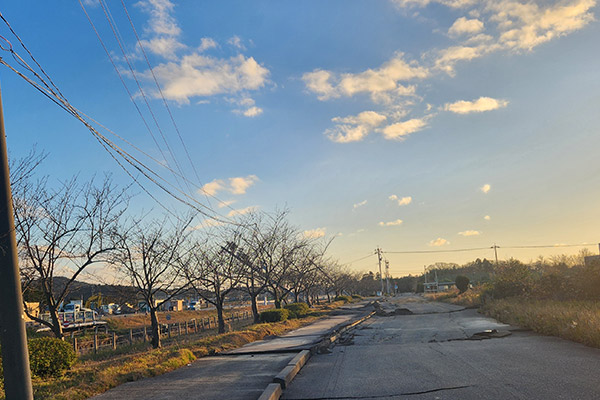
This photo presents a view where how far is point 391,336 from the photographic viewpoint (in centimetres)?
1770

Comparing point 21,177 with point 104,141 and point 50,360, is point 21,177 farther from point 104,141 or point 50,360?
point 50,360

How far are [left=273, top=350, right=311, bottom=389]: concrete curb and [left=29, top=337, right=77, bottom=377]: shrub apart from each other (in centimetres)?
498

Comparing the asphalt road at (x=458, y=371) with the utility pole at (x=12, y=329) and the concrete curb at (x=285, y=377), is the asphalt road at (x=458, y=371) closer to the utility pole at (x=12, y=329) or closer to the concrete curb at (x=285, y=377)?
the concrete curb at (x=285, y=377)

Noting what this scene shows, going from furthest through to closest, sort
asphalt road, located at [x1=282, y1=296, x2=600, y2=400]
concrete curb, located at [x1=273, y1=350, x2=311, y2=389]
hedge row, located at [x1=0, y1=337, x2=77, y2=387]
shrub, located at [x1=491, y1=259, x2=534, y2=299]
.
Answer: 1. shrub, located at [x1=491, y1=259, x2=534, y2=299]
2. hedge row, located at [x1=0, y1=337, x2=77, y2=387]
3. concrete curb, located at [x1=273, y1=350, x2=311, y2=389]
4. asphalt road, located at [x1=282, y1=296, x2=600, y2=400]

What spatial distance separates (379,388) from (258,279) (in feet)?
74.2

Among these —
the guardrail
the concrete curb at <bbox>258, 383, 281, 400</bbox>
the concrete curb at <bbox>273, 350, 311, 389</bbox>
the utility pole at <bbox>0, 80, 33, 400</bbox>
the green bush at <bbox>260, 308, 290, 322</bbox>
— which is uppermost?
the utility pole at <bbox>0, 80, 33, 400</bbox>

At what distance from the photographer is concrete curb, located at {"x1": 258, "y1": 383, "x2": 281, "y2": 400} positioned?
7.16 metres

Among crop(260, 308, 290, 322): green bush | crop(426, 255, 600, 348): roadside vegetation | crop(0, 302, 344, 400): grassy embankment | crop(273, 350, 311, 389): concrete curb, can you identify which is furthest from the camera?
crop(260, 308, 290, 322): green bush

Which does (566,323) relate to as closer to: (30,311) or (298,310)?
(30,311)

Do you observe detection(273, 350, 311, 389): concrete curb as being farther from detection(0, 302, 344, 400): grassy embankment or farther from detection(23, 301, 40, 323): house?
detection(23, 301, 40, 323): house

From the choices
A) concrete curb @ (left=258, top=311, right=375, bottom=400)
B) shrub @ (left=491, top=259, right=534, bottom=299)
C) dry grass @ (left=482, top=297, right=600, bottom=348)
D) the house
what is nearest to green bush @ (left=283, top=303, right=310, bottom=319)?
shrub @ (left=491, top=259, right=534, bottom=299)

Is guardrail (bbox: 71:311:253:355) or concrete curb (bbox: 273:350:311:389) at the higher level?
concrete curb (bbox: 273:350:311:389)

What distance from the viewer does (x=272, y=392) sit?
24.4ft

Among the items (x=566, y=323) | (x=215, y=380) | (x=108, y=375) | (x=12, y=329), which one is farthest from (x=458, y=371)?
(x=12, y=329)
